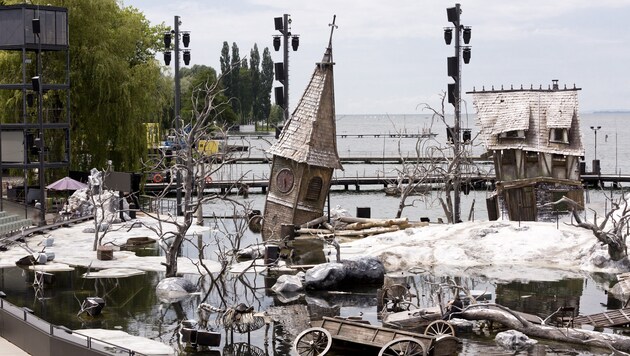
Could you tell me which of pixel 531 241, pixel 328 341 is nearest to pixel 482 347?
pixel 328 341

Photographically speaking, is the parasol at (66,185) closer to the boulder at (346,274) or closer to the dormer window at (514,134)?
the boulder at (346,274)

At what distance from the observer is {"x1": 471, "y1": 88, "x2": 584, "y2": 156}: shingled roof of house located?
4697 centimetres

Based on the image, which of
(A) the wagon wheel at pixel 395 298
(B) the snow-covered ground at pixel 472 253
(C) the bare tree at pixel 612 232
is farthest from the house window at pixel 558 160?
(A) the wagon wheel at pixel 395 298

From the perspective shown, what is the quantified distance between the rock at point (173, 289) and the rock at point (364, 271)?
5.34 meters

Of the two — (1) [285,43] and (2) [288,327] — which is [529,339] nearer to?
(2) [288,327]

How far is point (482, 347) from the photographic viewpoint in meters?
27.3

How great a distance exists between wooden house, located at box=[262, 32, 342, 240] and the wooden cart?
68.5ft

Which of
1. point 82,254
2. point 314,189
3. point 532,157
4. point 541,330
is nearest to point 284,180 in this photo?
point 314,189

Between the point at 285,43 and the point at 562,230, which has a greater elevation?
the point at 285,43

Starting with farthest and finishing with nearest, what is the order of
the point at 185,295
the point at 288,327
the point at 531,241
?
the point at 531,241 → the point at 185,295 → the point at 288,327

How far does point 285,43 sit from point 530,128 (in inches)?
573

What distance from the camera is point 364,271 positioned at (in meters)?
36.2

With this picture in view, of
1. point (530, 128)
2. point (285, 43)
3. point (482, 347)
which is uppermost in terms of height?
point (285, 43)

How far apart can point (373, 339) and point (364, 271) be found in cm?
1058
